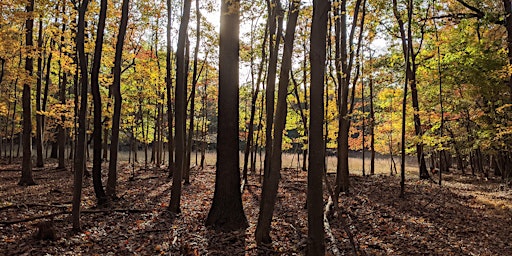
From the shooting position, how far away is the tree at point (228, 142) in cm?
723

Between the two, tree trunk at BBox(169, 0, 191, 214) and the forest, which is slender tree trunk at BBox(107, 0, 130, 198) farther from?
tree trunk at BBox(169, 0, 191, 214)

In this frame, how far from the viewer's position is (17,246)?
5.66m

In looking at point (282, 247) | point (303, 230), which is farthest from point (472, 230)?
point (282, 247)

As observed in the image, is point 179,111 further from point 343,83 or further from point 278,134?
point 343,83

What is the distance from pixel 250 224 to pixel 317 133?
13.6ft

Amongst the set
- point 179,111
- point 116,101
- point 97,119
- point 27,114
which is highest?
point 116,101

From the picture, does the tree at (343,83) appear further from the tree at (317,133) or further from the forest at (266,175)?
the tree at (317,133)

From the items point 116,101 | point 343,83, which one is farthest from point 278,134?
point 116,101

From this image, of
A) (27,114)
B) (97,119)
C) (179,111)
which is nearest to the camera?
(179,111)

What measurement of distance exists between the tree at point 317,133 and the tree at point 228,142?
9.67ft

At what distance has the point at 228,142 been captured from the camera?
7.37 metres

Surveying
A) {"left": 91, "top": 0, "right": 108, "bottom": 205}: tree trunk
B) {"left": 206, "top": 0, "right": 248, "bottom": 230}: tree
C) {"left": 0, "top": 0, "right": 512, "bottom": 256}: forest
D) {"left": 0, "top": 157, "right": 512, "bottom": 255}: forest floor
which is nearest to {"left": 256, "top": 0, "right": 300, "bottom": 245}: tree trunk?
{"left": 0, "top": 0, "right": 512, "bottom": 256}: forest

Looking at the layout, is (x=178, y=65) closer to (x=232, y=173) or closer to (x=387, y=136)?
(x=232, y=173)

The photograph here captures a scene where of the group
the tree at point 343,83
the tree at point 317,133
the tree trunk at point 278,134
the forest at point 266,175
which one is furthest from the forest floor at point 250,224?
the tree at point 317,133
